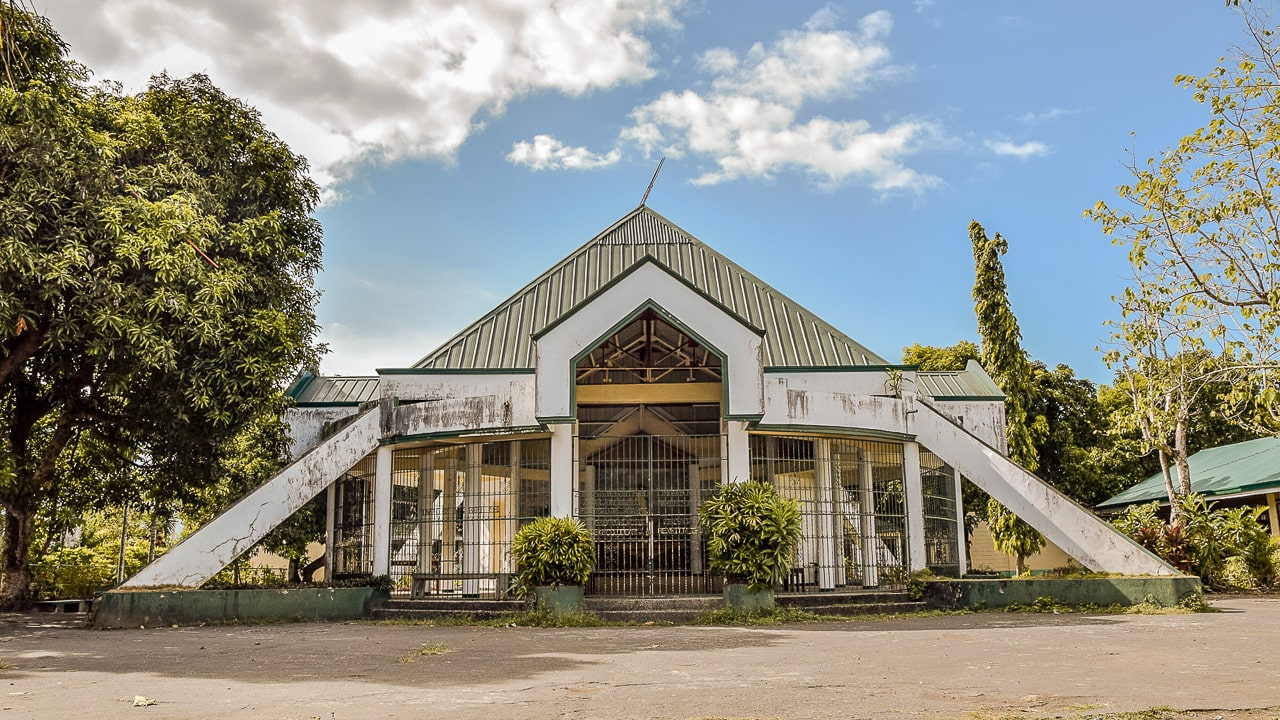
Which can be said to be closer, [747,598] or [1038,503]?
[747,598]

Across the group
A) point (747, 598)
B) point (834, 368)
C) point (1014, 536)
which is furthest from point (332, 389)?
point (1014, 536)

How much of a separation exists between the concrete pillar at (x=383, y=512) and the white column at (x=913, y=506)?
902 centimetres

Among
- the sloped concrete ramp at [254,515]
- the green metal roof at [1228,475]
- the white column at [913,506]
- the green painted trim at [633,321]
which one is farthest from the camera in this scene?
the green metal roof at [1228,475]

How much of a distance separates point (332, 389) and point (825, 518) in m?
11.5

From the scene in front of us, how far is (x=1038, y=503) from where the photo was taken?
15750mm

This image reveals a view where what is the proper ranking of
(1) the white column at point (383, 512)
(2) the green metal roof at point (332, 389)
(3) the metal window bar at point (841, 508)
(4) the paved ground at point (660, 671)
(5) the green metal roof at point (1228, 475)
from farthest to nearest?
(5) the green metal roof at point (1228, 475)
(2) the green metal roof at point (332, 389)
(3) the metal window bar at point (841, 508)
(1) the white column at point (383, 512)
(4) the paved ground at point (660, 671)

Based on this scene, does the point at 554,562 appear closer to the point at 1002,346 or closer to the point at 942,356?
the point at 1002,346

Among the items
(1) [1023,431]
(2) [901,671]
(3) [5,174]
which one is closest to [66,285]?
(3) [5,174]

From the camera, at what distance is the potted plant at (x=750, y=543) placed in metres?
14.0

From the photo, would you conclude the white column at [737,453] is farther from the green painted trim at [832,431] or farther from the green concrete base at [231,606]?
the green concrete base at [231,606]

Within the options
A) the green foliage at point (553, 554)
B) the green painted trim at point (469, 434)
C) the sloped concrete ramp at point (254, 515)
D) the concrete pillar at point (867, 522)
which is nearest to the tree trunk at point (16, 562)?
the sloped concrete ramp at point (254, 515)

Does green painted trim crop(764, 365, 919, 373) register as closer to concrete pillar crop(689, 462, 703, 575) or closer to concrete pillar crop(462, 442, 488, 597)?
concrete pillar crop(689, 462, 703, 575)

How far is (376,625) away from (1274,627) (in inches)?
478

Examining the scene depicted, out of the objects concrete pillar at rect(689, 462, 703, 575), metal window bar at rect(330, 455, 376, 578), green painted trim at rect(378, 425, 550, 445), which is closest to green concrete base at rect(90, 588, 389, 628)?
metal window bar at rect(330, 455, 376, 578)
